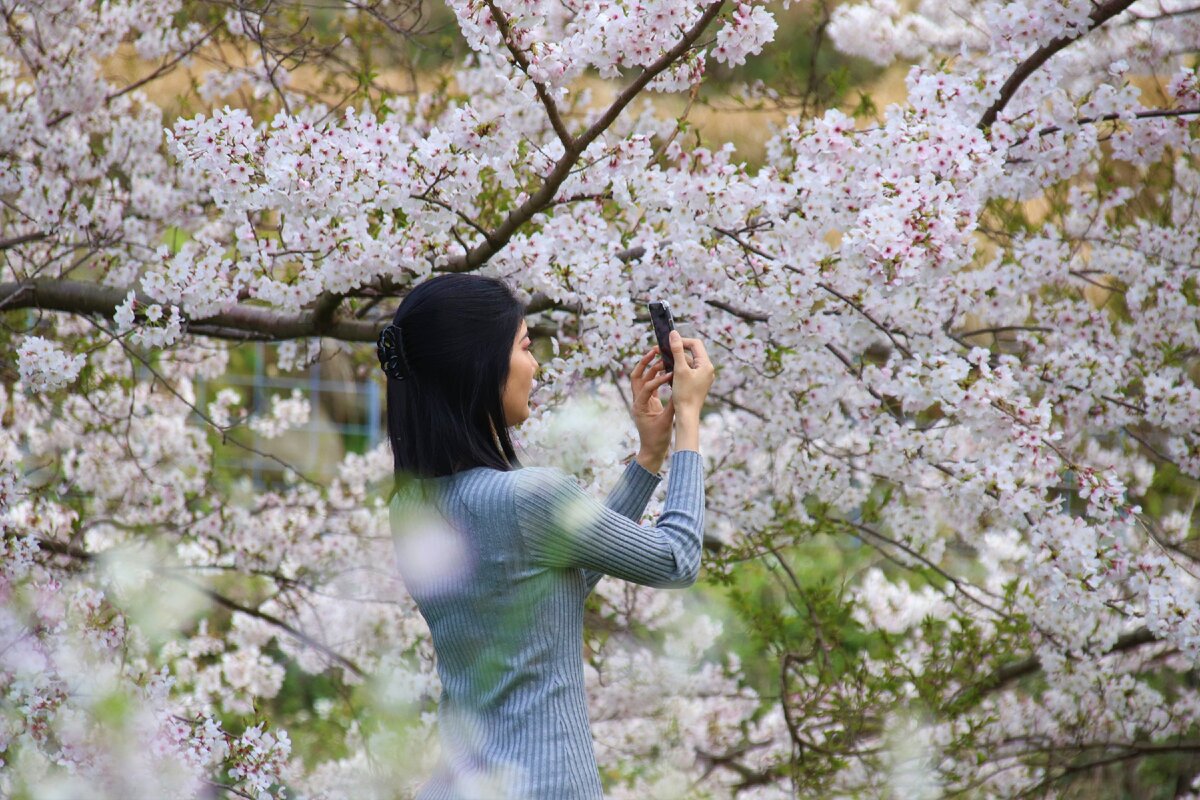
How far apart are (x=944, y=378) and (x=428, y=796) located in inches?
50.4

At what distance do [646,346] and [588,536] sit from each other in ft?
4.04

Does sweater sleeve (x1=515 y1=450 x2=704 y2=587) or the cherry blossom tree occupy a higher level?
the cherry blossom tree

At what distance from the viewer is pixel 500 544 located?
1384mm

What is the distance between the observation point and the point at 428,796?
1.42 meters

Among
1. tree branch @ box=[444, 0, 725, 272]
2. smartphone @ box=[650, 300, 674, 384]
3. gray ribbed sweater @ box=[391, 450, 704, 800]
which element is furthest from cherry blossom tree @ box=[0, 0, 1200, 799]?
gray ribbed sweater @ box=[391, 450, 704, 800]

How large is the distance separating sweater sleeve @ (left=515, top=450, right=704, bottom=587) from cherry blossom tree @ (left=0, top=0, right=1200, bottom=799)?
0.80 meters

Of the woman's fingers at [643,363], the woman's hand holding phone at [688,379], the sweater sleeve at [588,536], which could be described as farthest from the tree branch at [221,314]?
the sweater sleeve at [588,536]

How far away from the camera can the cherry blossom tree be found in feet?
7.39

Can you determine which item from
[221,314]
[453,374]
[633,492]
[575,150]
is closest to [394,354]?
[453,374]

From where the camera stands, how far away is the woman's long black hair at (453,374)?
4.74 ft

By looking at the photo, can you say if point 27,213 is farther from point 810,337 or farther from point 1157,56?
point 1157,56

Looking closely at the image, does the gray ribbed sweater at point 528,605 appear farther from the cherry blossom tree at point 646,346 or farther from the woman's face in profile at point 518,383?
the cherry blossom tree at point 646,346

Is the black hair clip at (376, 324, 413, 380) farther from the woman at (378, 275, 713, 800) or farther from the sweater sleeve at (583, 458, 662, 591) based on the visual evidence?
the sweater sleeve at (583, 458, 662, 591)

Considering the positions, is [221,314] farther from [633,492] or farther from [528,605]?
[528,605]
